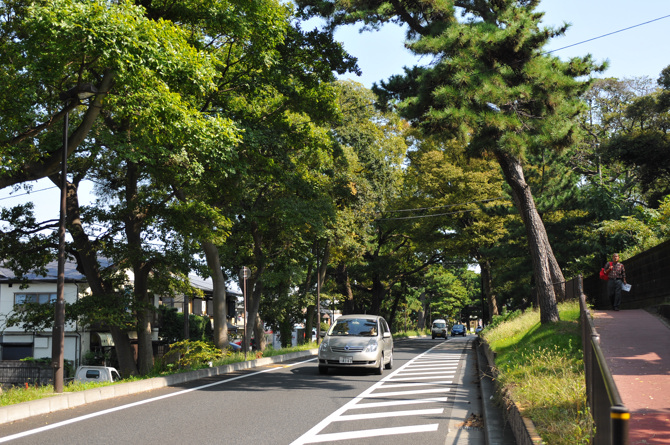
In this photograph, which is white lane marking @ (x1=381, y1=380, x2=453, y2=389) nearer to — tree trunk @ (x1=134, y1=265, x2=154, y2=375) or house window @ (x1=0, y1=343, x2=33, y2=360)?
tree trunk @ (x1=134, y1=265, x2=154, y2=375)

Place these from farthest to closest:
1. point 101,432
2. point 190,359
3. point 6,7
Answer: point 190,359, point 6,7, point 101,432

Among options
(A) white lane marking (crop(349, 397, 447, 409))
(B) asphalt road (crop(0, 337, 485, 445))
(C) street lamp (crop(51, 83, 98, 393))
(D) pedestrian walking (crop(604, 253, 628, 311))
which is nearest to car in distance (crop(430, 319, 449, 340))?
(D) pedestrian walking (crop(604, 253, 628, 311))

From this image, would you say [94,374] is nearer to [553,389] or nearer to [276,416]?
[276,416]

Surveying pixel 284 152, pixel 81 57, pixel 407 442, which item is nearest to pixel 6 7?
pixel 81 57

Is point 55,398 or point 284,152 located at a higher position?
point 284,152

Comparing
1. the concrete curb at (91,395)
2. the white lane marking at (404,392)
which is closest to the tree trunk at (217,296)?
the concrete curb at (91,395)

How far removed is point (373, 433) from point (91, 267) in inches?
605

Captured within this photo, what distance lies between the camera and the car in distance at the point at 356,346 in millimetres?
15555

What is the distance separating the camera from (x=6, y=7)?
13773 millimetres

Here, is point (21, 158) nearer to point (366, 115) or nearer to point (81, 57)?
point (81, 57)

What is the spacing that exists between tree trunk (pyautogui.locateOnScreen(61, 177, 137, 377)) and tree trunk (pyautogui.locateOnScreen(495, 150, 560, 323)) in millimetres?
13405

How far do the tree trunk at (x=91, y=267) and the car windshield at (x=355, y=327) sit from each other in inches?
306

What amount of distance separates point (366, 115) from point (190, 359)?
22565 mm

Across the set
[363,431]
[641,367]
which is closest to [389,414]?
[363,431]
